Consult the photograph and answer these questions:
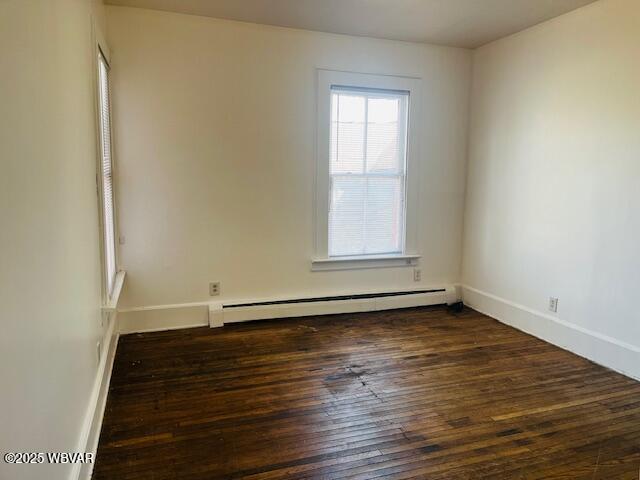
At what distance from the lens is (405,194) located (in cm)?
434

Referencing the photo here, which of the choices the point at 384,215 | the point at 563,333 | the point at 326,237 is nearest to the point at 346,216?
the point at 326,237

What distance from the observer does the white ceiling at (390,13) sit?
3229 millimetres

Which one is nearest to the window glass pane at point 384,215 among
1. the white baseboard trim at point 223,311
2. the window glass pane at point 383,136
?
the window glass pane at point 383,136

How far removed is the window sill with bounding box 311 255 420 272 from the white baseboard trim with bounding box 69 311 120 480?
5.95 ft

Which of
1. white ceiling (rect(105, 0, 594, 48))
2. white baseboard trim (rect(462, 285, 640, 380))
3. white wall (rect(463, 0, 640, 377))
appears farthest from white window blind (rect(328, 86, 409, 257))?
white baseboard trim (rect(462, 285, 640, 380))

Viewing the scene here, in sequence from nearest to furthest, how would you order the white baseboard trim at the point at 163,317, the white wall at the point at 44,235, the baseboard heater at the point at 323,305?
the white wall at the point at 44,235 → the white baseboard trim at the point at 163,317 → the baseboard heater at the point at 323,305

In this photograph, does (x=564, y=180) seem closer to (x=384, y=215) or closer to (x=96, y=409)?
(x=384, y=215)

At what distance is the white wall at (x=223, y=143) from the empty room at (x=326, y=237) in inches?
0.7

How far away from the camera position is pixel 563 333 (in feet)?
11.4

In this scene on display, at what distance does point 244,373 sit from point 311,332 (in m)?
0.91

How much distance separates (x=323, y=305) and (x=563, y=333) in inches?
77.5

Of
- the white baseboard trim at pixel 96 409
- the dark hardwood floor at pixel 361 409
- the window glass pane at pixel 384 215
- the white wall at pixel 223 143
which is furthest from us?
the window glass pane at pixel 384 215

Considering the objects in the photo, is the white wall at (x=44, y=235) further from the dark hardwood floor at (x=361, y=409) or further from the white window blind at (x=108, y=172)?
the white window blind at (x=108, y=172)

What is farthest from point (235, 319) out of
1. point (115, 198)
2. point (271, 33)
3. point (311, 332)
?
point (271, 33)
